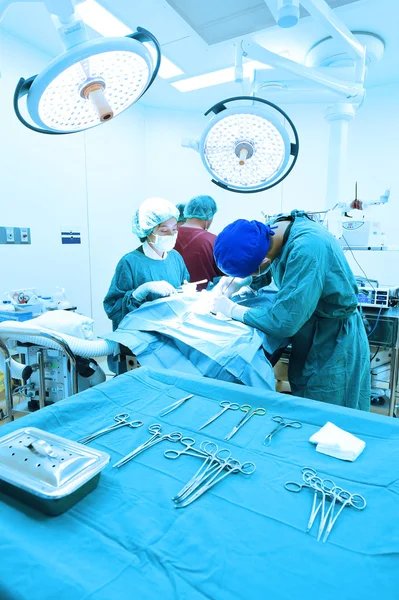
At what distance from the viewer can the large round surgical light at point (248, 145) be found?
99 centimetres

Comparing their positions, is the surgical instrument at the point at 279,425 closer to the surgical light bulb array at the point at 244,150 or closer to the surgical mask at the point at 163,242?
the surgical light bulb array at the point at 244,150

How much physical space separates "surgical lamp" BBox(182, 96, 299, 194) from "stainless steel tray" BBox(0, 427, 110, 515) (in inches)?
34.2

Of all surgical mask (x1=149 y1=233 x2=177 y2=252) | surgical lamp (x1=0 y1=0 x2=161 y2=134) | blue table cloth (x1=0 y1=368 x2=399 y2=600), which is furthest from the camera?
surgical mask (x1=149 y1=233 x2=177 y2=252)

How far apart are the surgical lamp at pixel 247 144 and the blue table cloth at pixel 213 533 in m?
0.74

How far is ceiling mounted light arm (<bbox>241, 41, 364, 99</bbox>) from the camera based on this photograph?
122cm

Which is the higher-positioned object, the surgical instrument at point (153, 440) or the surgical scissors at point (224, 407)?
the surgical scissors at point (224, 407)

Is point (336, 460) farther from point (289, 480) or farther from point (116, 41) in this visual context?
point (116, 41)

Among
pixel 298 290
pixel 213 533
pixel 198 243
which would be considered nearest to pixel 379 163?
pixel 198 243

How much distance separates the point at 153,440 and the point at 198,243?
80.4 inches

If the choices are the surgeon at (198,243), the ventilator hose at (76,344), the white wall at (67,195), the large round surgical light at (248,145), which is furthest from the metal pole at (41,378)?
the white wall at (67,195)

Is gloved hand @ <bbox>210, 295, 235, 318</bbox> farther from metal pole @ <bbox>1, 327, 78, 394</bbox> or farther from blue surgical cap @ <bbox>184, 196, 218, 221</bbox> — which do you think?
blue surgical cap @ <bbox>184, 196, 218, 221</bbox>

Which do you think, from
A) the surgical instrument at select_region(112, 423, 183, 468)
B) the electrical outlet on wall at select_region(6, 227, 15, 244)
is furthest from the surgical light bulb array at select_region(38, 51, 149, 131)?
the electrical outlet on wall at select_region(6, 227, 15, 244)

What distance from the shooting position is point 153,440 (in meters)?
0.89

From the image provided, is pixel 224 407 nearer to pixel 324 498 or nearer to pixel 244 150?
pixel 324 498
